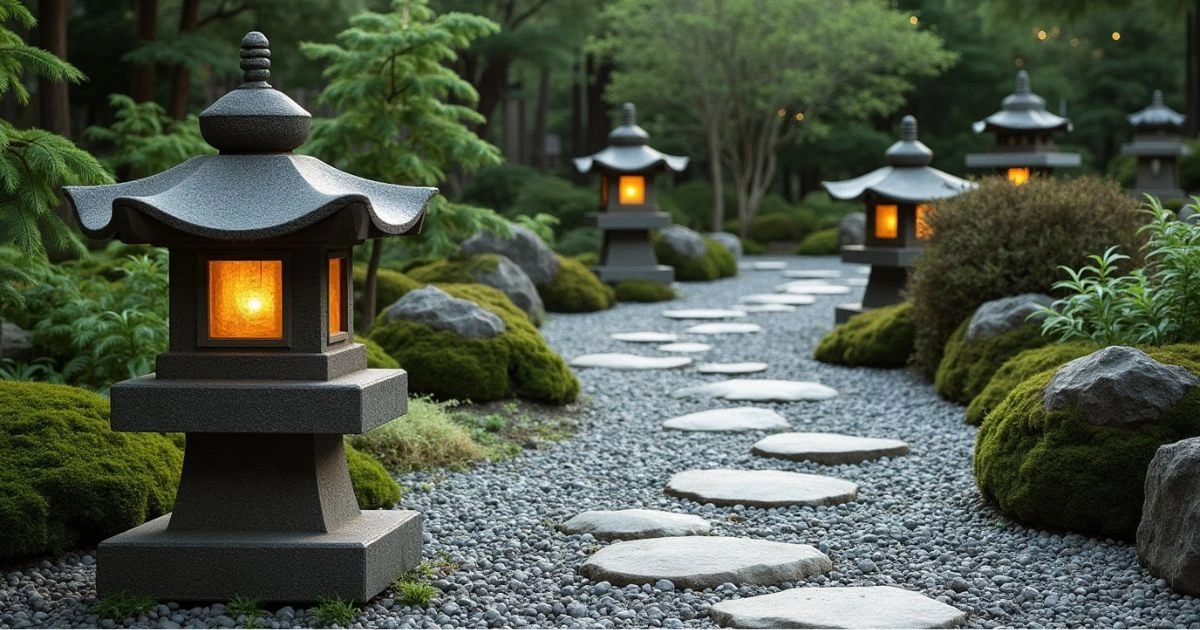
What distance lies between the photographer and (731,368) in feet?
32.6

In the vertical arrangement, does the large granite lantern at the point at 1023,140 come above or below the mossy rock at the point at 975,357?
above

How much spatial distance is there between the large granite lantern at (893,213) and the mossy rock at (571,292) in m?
3.12

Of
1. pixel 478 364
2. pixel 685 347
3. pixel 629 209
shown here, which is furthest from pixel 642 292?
pixel 478 364

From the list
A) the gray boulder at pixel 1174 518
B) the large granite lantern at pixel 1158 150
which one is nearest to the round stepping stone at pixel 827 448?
the gray boulder at pixel 1174 518

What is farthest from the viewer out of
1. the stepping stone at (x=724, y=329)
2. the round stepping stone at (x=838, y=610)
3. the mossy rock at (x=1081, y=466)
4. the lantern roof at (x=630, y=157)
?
the lantern roof at (x=630, y=157)

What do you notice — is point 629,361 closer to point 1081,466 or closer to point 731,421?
point 731,421

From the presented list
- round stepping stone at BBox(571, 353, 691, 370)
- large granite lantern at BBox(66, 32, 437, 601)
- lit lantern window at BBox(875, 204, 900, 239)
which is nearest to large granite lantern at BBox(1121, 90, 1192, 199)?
lit lantern window at BBox(875, 204, 900, 239)

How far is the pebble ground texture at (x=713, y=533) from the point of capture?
406 cm

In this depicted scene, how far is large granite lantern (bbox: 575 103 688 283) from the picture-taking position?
16125mm

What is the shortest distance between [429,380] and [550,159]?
A: 27549 mm

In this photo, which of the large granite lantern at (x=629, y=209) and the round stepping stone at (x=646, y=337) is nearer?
the round stepping stone at (x=646, y=337)

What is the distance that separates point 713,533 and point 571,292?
30.0ft

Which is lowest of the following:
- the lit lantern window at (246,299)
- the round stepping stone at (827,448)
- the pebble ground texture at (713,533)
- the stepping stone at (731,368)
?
the pebble ground texture at (713,533)

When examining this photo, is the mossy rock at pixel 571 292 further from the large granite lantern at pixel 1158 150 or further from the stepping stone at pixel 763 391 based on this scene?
the large granite lantern at pixel 1158 150
